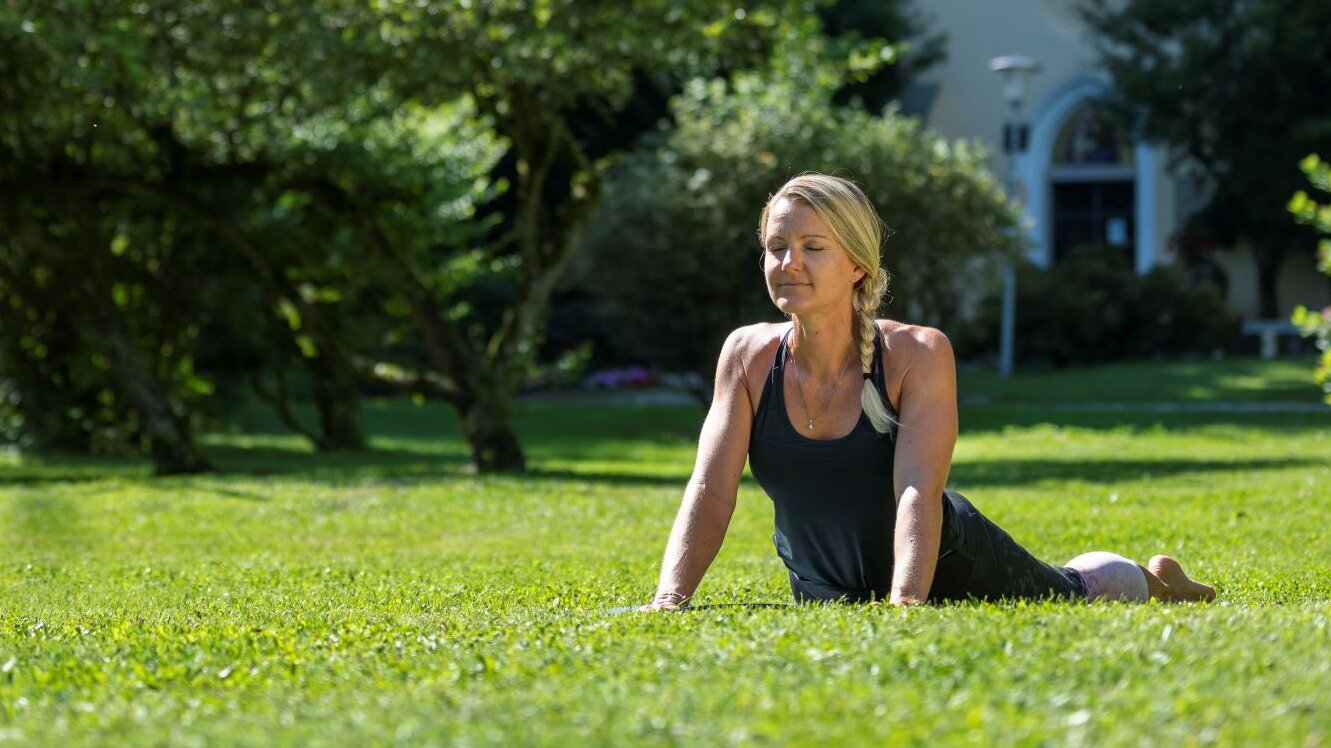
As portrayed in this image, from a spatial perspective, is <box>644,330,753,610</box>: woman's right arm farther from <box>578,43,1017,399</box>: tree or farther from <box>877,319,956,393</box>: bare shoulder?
<box>578,43,1017,399</box>: tree

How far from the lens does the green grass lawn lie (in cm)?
388

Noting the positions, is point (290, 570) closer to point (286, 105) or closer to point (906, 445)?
point (906, 445)

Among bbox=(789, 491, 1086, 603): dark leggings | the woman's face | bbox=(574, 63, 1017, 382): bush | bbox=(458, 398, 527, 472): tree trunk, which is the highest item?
bbox=(574, 63, 1017, 382): bush

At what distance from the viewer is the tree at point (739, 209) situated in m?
22.5

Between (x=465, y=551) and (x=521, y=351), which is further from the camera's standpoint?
(x=521, y=351)

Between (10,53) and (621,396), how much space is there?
19286mm

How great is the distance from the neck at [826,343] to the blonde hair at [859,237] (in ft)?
0.16

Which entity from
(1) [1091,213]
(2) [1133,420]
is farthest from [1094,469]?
(1) [1091,213]

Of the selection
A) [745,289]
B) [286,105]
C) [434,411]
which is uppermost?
[286,105]

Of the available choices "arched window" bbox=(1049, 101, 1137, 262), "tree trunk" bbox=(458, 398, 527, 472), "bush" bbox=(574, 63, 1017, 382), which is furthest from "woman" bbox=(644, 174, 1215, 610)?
"arched window" bbox=(1049, 101, 1137, 262)

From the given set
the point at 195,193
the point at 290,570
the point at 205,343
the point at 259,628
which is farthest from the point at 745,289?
the point at 259,628

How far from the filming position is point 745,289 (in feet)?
79.0

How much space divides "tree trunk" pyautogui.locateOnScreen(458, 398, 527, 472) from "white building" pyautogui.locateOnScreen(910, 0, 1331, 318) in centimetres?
2574

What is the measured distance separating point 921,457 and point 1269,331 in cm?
3262
